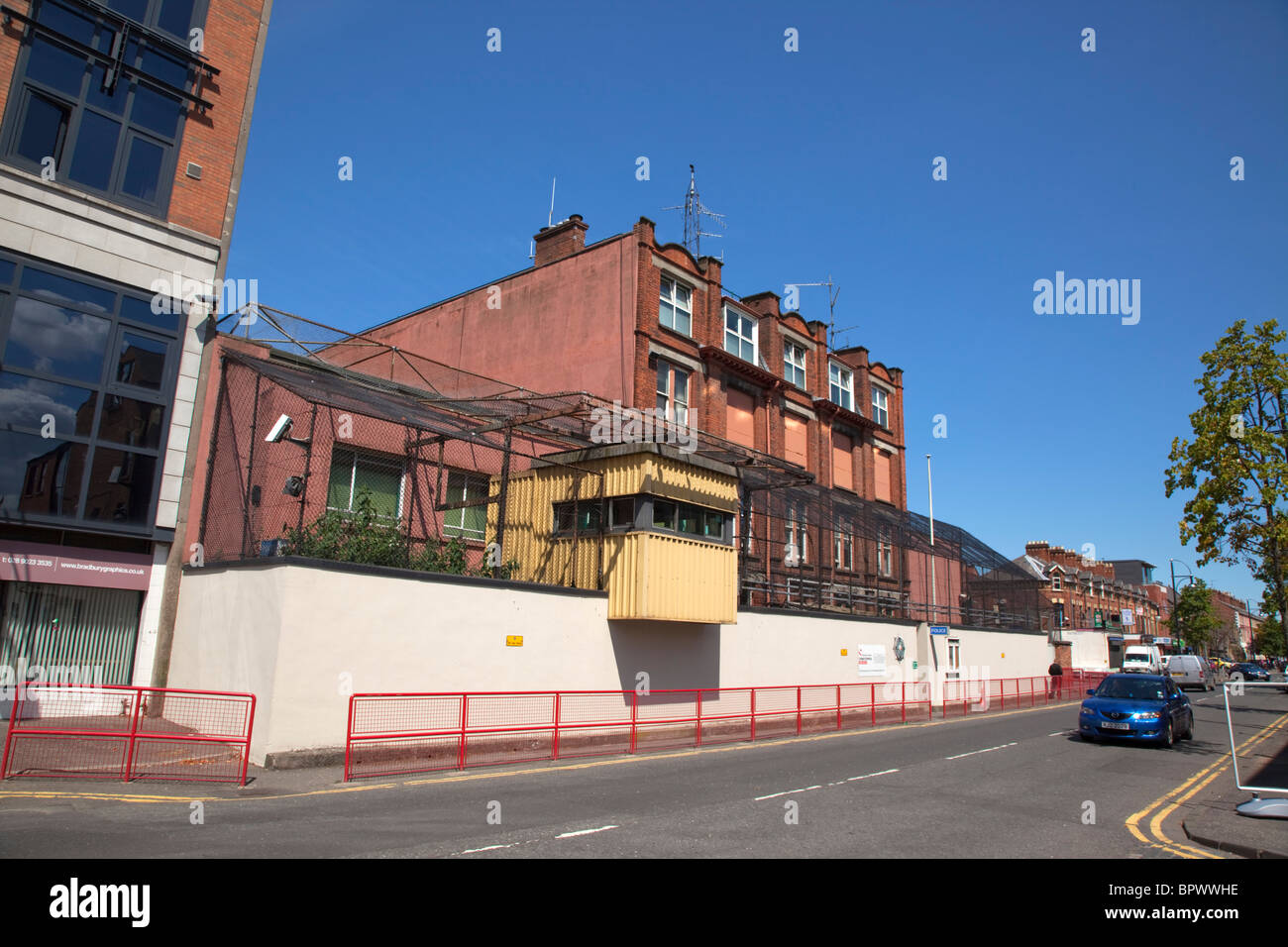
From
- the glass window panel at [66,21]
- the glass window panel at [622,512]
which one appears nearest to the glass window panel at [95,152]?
the glass window panel at [66,21]

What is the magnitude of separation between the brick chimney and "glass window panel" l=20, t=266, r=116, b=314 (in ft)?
53.4

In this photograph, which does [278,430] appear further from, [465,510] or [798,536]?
[798,536]

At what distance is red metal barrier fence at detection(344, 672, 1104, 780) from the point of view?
504 inches

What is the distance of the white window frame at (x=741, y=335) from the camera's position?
3111cm

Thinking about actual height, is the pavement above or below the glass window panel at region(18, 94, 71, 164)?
below

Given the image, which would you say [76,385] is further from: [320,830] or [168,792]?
[320,830]

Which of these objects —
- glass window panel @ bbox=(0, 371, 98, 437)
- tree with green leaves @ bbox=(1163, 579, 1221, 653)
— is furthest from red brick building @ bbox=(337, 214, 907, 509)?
tree with green leaves @ bbox=(1163, 579, 1221, 653)

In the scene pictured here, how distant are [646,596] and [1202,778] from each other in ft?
34.4

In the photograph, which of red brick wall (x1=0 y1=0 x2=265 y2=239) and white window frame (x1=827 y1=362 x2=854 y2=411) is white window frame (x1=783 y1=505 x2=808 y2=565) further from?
red brick wall (x1=0 y1=0 x2=265 y2=239)

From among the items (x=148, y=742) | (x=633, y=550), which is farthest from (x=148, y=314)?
(x=633, y=550)

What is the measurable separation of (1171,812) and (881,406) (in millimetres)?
31550

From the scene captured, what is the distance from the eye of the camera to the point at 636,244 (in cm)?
2725
